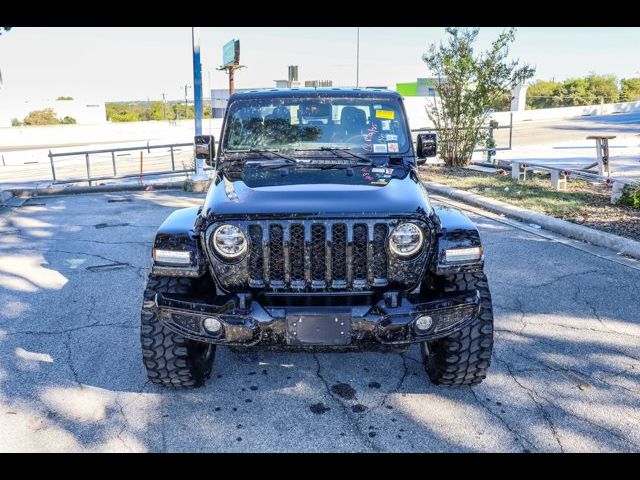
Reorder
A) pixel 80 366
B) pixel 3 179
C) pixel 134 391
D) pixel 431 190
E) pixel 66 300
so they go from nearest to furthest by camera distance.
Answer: pixel 134 391, pixel 80 366, pixel 66 300, pixel 431 190, pixel 3 179

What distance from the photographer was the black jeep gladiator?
3.05m

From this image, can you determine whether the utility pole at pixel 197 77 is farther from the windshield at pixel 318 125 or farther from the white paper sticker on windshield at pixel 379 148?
the white paper sticker on windshield at pixel 379 148

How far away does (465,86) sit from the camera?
1390 centimetres

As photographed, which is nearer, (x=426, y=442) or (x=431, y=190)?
(x=426, y=442)

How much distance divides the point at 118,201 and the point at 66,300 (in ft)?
21.0

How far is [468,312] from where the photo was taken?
312 cm

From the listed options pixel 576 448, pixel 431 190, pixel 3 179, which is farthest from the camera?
pixel 3 179

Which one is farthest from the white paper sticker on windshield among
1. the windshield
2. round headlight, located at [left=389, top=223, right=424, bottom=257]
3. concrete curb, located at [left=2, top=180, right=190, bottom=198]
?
concrete curb, located at [left=2, top=180, right=190, bottom=198]

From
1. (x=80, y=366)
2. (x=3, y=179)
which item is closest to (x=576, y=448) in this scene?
(x=80, y=366)

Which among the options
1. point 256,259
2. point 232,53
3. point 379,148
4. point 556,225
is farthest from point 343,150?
point 232,53

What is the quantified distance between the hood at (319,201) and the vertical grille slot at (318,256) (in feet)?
0.32

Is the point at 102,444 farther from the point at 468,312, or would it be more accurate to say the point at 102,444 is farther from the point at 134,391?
the point at 468,312

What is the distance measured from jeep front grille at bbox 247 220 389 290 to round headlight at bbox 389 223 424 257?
52 millimetres

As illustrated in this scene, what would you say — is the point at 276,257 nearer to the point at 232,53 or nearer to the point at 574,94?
the point at 232,53
